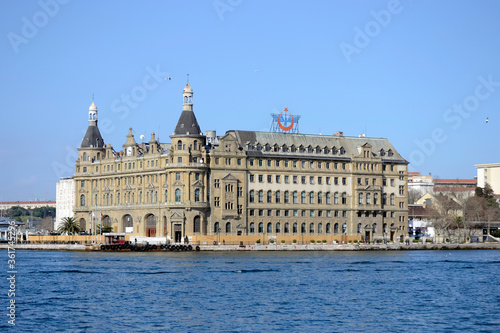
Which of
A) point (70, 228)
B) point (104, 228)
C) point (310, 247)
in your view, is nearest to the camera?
point (310, 247)

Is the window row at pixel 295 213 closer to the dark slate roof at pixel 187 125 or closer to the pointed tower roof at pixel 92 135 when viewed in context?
the dark slate roof at pixel 187 125

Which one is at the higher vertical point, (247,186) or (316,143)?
(316,143)

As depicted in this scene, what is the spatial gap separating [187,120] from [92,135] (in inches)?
1230

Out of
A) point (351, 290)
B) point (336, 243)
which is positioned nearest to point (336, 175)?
point (336, 243)

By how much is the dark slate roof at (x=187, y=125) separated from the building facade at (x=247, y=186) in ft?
0.50

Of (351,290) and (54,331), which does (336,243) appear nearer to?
(351,290)

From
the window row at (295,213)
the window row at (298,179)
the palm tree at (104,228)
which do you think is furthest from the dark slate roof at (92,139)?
the window row at (295,213)

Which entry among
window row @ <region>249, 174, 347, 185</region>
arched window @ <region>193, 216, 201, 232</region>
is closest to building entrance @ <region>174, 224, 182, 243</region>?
arched window @ <region>193, 216, 201, 232</region>

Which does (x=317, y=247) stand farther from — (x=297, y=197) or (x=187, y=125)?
(x=187, y=125)

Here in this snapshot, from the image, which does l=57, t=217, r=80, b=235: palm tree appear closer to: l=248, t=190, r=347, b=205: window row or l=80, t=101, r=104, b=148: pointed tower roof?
l=80, t=101, r=104, b=148: pointed tower roof

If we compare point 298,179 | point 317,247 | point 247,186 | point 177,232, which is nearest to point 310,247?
point 317,247

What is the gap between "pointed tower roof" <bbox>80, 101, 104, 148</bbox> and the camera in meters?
171

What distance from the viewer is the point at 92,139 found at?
171000 mm

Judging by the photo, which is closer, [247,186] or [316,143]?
[247,186]
